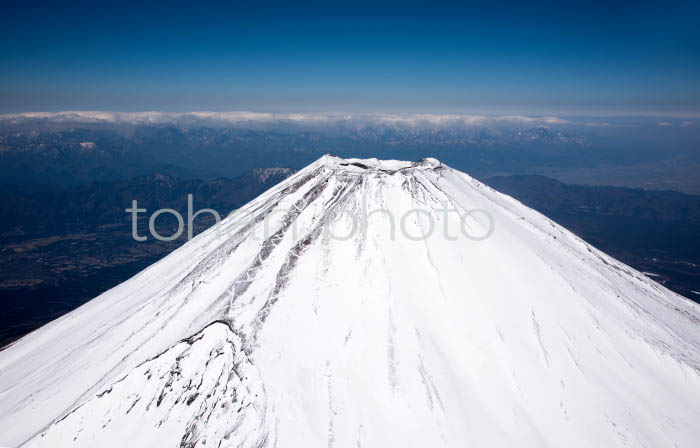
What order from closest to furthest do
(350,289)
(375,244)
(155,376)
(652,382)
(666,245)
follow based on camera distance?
(652,382)
(155,376)
(350,289)
(375,244)
(666,245)

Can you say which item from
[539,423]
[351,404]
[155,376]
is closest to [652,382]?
[539,423]

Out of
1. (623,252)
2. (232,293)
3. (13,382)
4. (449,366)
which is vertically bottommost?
(623,252)

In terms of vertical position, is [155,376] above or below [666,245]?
above

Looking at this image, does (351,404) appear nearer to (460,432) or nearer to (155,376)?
(460,432)

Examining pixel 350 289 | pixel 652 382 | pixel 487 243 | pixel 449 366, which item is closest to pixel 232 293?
pixel 350 289

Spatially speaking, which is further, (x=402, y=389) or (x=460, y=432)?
(x=402, y=389)

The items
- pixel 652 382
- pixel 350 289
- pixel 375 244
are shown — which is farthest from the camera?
pixel 375 244
